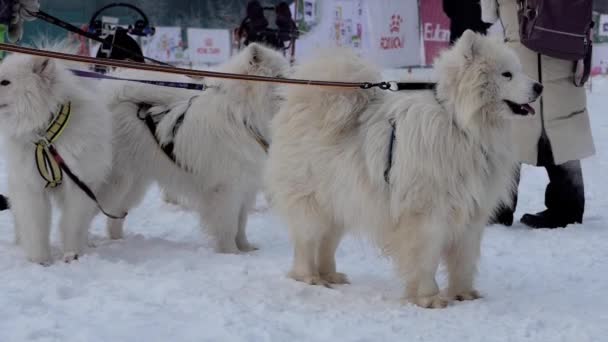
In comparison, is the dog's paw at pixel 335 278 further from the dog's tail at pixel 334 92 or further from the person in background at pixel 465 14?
the person in background at pixel 465 14

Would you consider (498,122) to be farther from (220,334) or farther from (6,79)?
(6,79)

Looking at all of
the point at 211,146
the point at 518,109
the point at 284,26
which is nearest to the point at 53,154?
the point at 211,146

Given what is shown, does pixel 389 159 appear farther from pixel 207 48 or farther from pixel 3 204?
pixel 207 48

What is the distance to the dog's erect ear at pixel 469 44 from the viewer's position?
3543 mm

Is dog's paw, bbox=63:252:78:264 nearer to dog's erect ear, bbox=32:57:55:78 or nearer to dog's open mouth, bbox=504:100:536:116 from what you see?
dog's erect ear, bbox=32:57:55:78

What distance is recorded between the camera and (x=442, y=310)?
3465mm

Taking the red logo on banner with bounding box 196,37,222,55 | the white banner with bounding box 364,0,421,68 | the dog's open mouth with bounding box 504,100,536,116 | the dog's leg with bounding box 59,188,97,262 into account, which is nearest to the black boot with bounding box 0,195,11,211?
the dog's leg with bounding box 59,188,97,262

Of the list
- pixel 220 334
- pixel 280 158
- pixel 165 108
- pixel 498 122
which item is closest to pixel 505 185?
pixel 498 122

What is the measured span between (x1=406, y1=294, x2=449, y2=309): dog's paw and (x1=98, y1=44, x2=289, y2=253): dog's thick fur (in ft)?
5.75

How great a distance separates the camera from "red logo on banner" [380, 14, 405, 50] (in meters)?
15.4

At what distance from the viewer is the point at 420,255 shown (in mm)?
3500

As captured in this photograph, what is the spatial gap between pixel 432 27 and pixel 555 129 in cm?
1069

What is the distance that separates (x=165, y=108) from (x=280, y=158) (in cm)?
141

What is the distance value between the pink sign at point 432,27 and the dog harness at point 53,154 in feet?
40.0
